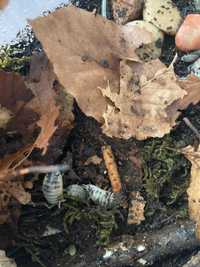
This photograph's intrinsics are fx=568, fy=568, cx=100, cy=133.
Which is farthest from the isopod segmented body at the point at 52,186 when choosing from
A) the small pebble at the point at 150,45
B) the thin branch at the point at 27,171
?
the small pebble at the point at 150,45

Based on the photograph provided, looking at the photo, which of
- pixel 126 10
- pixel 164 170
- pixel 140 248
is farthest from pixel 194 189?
pixel 126 10

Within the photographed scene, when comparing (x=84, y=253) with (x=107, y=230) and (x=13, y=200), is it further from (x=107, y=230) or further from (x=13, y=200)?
(x=13, y=200)

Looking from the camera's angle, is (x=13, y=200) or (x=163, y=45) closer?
(x=13, y=200)

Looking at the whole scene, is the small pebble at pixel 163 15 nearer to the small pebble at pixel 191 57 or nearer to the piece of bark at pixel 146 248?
the small pebble at pixel 191 57

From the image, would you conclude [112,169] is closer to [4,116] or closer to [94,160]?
[94,160]

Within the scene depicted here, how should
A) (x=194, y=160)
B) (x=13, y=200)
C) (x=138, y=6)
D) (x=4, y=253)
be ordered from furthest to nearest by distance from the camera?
(x=138, y=6) → (x=194, y=160) → (x=13, y=200) → (x=4, y=253)

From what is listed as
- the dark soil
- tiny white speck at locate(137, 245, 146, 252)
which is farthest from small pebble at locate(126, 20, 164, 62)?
tiny white speck at locate(137, 245, 146, 252)

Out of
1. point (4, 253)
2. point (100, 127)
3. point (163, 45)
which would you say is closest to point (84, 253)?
point (4, 253)
